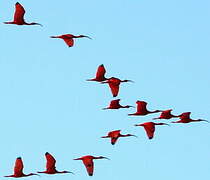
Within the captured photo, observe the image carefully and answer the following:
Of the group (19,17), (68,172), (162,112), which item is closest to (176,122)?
(162,112)

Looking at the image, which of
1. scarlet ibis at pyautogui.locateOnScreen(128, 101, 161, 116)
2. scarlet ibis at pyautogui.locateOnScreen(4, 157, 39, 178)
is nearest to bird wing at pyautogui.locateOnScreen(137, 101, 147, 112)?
scarlet ibis at pyautogui.locateOnScreen(128, 101, 161, 116)

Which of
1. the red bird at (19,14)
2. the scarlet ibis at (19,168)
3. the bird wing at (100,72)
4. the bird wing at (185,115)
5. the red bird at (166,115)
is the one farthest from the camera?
the bird wing at (185,115)

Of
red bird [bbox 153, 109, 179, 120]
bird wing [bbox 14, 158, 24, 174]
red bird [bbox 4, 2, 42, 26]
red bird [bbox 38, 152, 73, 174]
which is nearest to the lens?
red bird [bbox 4, 2, 42, 26]

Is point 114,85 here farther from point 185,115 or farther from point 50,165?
point 50,165

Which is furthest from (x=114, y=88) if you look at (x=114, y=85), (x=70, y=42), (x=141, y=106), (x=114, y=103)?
(x=70, y=42)

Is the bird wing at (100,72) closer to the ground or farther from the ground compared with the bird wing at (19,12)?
closer to the ground

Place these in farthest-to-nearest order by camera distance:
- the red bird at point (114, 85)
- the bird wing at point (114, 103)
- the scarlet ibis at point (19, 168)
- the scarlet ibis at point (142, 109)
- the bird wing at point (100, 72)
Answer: the bird wing at point (114, 103), the red bird at point (114, 85), the scarlet ibis at point (142, 109), the bird wing at point (100, 72), the scarlet ibis at point (19, 168)

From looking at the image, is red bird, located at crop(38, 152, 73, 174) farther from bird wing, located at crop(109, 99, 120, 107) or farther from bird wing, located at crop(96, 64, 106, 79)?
bird wing, located at crop(109, 99, 120, 107)

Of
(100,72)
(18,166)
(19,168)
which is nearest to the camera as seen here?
(18,166)

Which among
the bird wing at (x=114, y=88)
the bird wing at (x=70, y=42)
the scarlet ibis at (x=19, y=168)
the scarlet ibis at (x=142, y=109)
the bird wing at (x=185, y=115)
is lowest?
the scarlet ibis at (x=19, y=168)

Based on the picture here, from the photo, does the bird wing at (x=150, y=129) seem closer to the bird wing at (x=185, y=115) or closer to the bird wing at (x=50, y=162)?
the bird wing at (x=185, y=115)

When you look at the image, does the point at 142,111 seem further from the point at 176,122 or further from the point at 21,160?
the point at 21,160

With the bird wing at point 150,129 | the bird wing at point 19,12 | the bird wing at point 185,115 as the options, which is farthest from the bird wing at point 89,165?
the bird wing at point 19,12

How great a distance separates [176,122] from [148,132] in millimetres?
2997
